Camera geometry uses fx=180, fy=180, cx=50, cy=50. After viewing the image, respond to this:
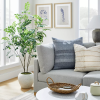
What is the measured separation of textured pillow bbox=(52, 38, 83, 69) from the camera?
3.06 metres

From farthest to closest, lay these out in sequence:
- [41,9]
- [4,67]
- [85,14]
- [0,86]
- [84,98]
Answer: [41,9] < [85,14] < [4,67] < [0,86] < [84,98]

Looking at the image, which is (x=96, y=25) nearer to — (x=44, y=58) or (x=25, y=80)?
(x=44, y=58)

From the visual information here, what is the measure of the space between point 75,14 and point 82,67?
7.27 feet

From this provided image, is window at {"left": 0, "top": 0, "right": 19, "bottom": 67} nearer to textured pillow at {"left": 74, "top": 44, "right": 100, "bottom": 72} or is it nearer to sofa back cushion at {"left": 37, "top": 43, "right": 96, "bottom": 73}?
sofa back cushion at {"left": 37, "top": 43, "right": 96, "bottom": 73}

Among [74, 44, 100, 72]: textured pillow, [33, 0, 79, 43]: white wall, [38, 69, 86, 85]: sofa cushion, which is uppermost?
[33, 0, 79, 43]: white wall

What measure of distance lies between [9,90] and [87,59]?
4.94 feet

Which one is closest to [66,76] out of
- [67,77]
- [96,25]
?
[67,77]

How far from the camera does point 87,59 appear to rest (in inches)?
112

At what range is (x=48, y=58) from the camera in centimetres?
297

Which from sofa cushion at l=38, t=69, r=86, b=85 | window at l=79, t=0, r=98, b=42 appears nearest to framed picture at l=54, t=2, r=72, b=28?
window at l=79, t=0, r=98, b=42

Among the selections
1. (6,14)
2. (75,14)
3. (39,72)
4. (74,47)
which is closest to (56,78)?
(39,72)

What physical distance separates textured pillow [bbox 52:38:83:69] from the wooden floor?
0.81 metres

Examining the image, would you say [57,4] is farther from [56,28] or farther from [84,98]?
[84,98]

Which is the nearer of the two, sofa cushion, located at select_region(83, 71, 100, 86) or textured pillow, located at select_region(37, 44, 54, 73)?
sofa cushion, located at select_region(83, 71, 100, 86)
